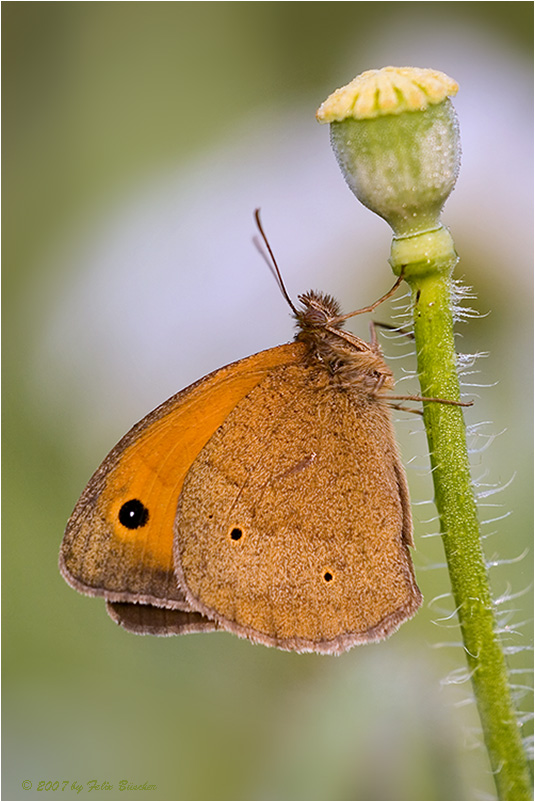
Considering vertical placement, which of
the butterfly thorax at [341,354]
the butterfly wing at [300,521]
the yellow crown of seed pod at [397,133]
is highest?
the yellow crown of seed pod at [397,133]

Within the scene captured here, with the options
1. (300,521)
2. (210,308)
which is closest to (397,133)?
(300,521)

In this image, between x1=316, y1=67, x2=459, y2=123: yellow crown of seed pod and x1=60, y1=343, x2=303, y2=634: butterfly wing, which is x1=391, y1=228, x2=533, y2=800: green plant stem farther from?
x1=60, y1=343, x2=303, y2=634: butterfly wing

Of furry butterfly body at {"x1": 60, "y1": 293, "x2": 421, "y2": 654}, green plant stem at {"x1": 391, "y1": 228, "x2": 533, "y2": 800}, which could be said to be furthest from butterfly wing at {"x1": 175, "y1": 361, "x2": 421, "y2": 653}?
green plant stem at {"x1": 391, "y1": 228, "x2": 533, "y2": 800}

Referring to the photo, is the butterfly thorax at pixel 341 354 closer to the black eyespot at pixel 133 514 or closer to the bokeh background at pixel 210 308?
the black eyespot at pixel 133 514

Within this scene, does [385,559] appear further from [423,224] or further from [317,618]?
[423,224]

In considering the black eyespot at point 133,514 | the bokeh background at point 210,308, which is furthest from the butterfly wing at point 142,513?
the bokeh background at point 210,308

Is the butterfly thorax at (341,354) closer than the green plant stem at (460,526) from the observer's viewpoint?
No
